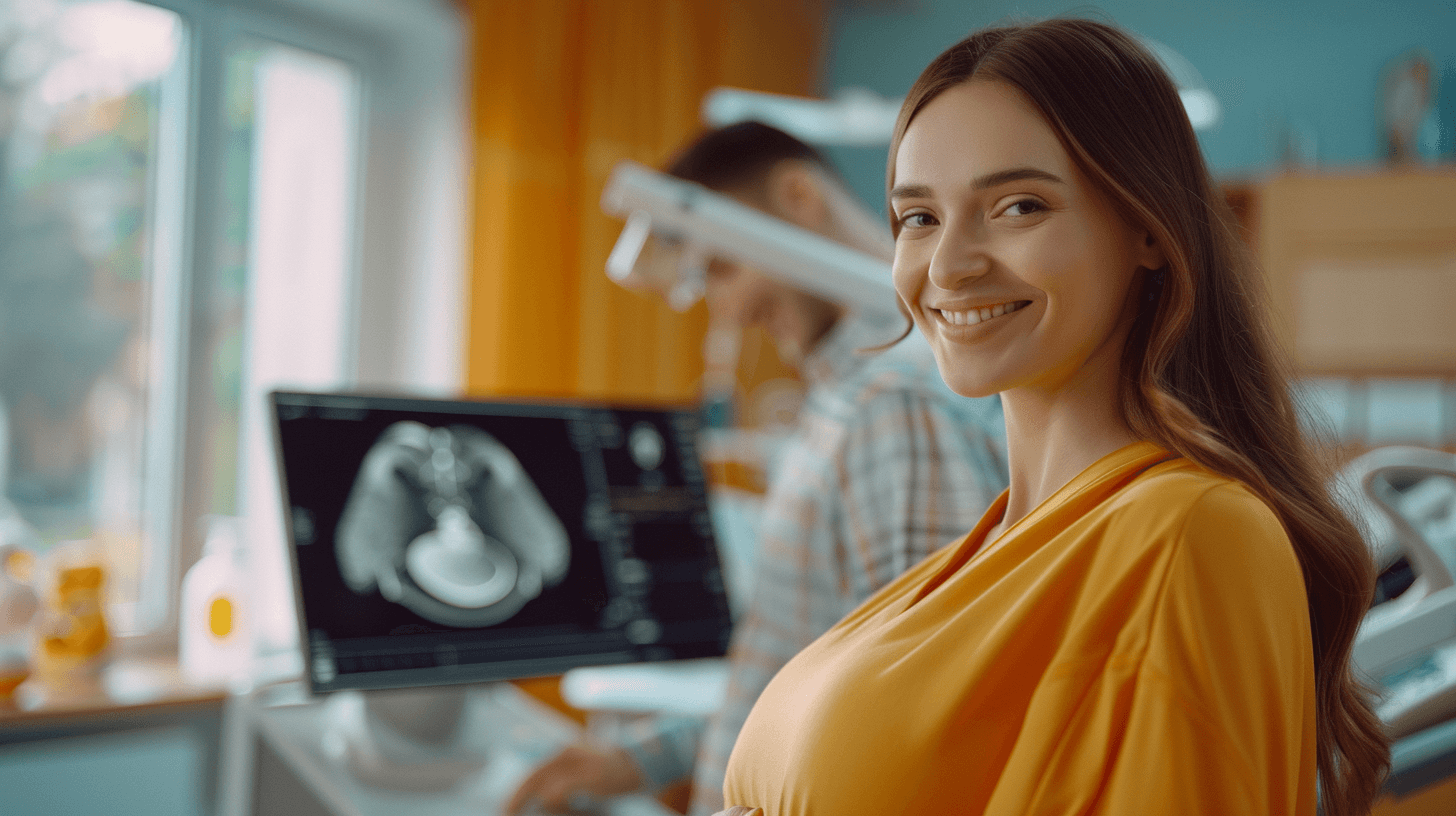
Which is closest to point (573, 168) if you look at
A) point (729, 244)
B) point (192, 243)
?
point (192, 243)

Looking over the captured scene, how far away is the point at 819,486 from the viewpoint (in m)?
0.98

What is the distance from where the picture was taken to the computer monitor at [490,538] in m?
1.10

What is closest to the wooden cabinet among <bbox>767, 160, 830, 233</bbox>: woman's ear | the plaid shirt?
<bbox>767, 160, 830, 233</bbox>: woman's ear

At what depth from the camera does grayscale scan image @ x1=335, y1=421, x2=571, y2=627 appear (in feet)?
3.72

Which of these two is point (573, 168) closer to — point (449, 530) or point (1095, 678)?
point (449, 530)

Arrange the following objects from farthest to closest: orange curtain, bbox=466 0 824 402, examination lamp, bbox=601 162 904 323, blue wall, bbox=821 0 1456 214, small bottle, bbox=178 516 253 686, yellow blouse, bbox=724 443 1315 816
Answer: blue wall, bbox=821 0 1456 214, orange curtain, bbox=466 0 824 402, small bottle, bbox=178 516 253 686, examination lamp, bbox=601 162 904 323, yellow blouse, bbox=724 443 1315 816

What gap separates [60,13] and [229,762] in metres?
1.57

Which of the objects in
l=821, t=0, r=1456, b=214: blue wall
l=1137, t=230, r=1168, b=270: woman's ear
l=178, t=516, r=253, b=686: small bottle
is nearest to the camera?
l=1137, t=230, r=1168, b=270: woman's ear

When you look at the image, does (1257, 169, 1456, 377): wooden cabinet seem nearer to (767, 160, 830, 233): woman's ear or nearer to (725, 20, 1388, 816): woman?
(767, 160, 830, 233): woman's ear

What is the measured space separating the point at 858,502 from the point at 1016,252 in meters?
0.47

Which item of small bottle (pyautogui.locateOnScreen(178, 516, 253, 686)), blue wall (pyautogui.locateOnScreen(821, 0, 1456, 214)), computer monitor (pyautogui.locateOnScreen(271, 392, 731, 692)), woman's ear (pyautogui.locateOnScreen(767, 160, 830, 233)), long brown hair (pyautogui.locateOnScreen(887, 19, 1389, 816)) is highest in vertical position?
blue wall (pyautogui.locateOnScreen(821, 0, 1456, 214))

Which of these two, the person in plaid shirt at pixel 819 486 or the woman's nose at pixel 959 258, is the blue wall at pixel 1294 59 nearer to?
the person in plaid shirt at pixel 819 486

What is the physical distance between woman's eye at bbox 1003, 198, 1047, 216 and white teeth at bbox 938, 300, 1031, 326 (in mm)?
45

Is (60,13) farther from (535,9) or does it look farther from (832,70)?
(832,70)
